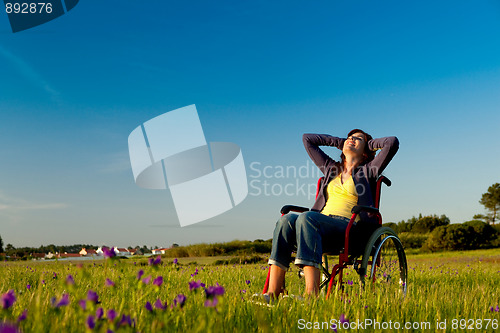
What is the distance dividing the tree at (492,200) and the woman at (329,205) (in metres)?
38.2

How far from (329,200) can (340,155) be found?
0.61 metres

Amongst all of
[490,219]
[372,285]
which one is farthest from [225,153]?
[490,219]

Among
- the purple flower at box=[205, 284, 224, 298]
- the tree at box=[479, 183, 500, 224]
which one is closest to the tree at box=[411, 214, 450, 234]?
the tree at box=[479, 183, 500, 224]

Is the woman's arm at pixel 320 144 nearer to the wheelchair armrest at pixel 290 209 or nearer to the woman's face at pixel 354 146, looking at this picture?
the woman's face at pixel 354 146

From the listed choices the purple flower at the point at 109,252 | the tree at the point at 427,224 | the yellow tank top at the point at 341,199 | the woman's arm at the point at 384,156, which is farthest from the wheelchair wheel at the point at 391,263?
the tree at the point at 427,224

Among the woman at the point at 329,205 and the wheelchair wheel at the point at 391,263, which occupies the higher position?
the woman at the point at 329,205

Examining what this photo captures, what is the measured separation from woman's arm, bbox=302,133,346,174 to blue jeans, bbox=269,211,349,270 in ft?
3.35

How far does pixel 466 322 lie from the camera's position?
2285 millimetres

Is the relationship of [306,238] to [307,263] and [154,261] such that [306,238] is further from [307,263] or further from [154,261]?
[154,261]

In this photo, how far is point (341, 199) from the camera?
397 cm

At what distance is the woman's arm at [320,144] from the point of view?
4.43m

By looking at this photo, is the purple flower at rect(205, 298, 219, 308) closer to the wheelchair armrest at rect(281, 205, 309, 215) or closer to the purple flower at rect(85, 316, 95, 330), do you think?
the purple flower at rect(85, 316, 95, 330)

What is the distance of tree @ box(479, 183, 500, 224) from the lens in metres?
36.6

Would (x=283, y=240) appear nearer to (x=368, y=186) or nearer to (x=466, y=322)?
(x=368, y=186)
